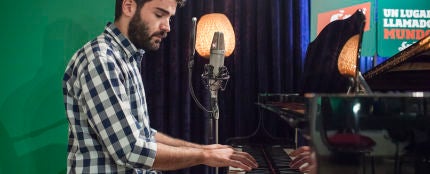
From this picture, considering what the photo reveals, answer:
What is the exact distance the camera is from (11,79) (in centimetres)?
233

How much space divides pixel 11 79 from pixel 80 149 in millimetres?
1398

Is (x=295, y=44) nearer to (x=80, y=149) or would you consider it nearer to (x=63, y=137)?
(x=63, y=137)

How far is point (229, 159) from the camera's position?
113 cm

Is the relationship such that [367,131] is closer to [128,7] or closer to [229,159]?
[229,159]

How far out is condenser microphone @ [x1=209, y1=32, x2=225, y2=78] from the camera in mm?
2025

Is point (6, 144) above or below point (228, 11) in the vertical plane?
below

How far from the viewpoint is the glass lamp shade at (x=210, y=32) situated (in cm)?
238

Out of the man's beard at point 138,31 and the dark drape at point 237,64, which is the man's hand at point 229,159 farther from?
the dark drape at point 237,64

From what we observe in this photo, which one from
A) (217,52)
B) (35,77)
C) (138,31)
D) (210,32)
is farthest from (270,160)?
(35,77)

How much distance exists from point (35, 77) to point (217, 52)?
121 centimetres

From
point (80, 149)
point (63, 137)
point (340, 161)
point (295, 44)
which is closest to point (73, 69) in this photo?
point (80, 149)

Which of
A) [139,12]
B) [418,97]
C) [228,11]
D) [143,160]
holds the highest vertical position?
[228,11]

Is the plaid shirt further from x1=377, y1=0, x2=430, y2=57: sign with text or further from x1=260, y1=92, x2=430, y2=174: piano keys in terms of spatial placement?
x1=377, y1=0, x2=430, y2=57: sign with text

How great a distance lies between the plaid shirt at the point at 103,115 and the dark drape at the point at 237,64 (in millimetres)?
1446
